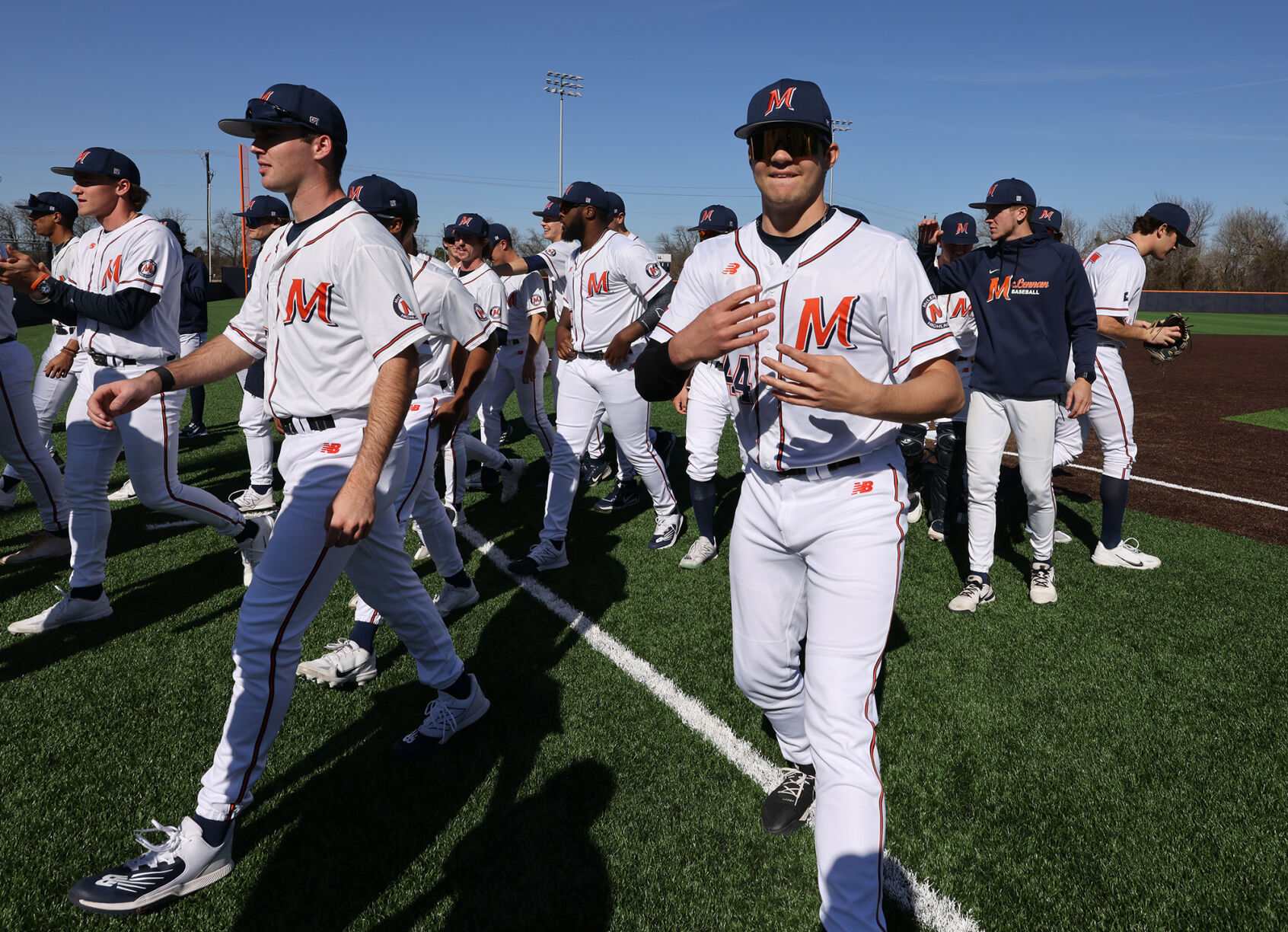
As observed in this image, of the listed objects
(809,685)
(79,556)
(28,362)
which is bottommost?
(79,556)

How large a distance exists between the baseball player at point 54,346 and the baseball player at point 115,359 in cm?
94

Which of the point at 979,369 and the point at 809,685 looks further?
the point at 979,369

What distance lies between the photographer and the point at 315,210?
284cm

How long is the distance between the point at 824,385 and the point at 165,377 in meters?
2.59

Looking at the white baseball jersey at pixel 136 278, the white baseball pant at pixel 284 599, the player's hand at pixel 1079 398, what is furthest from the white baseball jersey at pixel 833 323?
the white baseball jersey at pixel 136 278

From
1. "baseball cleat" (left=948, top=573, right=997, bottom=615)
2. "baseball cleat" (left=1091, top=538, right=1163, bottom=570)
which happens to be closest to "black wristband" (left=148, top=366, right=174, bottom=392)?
"baseball cleat" (left=948, top=573, right=997, bottom=615)

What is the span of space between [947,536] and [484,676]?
419cm

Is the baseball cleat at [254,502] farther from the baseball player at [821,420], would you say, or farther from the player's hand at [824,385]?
the player's hand at [824,385]

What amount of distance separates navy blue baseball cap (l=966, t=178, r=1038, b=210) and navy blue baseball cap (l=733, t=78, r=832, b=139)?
315 centimetres

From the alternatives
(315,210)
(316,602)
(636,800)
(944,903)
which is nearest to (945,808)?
(944,903)

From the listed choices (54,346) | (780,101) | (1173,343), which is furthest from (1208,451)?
(54,346)

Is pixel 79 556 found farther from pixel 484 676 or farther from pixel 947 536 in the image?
pixel 947 536

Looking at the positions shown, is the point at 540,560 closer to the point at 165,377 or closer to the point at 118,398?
the point at 165,377

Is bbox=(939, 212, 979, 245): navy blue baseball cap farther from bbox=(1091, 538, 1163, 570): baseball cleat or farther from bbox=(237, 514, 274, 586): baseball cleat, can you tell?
bbox=(237, 514, 274, 586): baseball cleat
